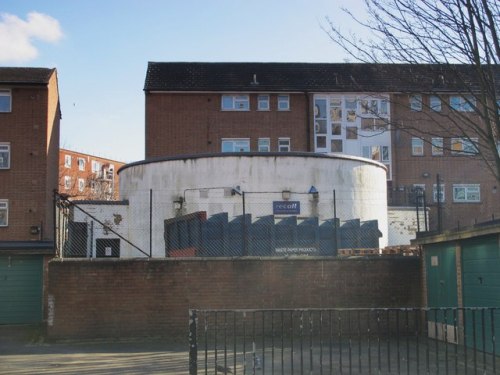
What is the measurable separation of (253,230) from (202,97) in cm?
2336

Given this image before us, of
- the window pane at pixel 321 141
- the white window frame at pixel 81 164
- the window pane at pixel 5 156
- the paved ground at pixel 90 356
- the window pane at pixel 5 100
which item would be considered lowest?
the paved ground at pixel 90 356

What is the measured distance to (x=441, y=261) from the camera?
14375 millimetres

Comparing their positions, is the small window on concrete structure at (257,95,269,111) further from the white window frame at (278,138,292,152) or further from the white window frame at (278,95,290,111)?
the white window frame at (278,138,292,152)

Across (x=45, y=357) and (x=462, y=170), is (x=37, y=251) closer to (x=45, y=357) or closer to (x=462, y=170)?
(x=45, y=357)

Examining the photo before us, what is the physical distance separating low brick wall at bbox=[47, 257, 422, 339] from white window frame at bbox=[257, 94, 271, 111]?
25.7 metres

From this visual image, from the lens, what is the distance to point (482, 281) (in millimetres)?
12367

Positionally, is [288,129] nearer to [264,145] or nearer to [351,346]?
[264,145]

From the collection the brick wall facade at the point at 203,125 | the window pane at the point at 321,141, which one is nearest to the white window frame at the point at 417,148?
the window pane at the point at 321,141

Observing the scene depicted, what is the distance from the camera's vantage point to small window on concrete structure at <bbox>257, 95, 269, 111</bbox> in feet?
131

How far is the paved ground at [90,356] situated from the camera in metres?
10.7

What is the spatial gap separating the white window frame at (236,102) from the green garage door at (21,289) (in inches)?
871

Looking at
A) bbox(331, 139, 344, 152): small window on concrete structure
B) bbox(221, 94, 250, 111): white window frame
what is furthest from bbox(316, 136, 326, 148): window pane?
bbox(221, 94, 250, 111): white window frame

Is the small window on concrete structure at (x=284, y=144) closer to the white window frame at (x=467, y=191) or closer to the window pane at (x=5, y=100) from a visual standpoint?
the white window frame at (x=467, y=191)

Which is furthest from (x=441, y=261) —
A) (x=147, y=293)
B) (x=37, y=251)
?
(x=37, y=251)
